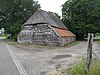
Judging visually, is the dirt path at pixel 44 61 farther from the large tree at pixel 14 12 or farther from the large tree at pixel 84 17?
the large tree at pixel 14 12

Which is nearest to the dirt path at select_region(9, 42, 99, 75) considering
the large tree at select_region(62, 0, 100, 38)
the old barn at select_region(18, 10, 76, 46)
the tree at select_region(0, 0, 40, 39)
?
the old barn at select_region(18, 10, 76, 46)

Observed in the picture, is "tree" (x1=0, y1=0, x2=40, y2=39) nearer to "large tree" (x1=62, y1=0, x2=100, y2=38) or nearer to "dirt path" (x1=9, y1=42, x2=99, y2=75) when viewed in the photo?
"large tree" (x1=62, y1=0, x2=100, y2=38)

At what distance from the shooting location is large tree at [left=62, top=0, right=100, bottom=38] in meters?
48.7

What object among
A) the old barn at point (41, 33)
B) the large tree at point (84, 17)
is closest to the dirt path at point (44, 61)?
the old barn at point (41, 33)

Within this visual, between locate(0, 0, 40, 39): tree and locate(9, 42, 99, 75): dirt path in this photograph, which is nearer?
locate(9, 42, 99, 75): dirt path

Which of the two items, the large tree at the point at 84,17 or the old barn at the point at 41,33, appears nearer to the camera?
the old barn at the point at 41,33

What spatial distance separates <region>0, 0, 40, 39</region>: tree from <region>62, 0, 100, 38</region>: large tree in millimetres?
10503

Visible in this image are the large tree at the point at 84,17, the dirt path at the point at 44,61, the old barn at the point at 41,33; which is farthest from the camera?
the large tree at the point at 84,17

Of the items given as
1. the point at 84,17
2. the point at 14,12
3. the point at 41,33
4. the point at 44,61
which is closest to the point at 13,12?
the point at 14,12

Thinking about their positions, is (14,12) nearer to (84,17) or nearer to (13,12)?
(13,12)

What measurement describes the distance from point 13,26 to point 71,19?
14.7 meters

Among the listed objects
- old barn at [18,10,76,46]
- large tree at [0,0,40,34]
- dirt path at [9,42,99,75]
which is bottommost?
dirt path at [9,42,99,75]

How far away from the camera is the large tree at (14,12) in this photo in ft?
160

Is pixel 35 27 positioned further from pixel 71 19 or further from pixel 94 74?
pixel 94 74
